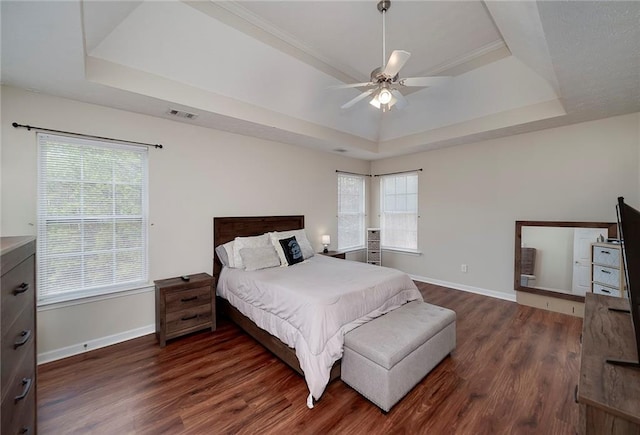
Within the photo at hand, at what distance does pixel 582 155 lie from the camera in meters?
3.43

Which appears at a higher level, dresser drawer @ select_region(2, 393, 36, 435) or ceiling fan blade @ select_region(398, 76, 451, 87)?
ceiling fan blade @ select_region(398, 76, 451, 87)

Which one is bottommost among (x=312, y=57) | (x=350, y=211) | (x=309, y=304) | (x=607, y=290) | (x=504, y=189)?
(x=607, y=290)

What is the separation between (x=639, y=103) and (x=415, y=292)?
3.21 metres

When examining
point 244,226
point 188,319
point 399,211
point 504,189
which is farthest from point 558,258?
point 188,319

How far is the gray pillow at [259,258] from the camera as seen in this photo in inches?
128

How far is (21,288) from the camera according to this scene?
120cm

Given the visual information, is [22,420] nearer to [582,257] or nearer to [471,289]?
[471,289]

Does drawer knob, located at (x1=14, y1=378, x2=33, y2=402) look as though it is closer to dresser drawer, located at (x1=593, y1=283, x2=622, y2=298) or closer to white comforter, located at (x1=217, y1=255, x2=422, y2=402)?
white comforter, located at (x1=217, y1=255, x2=422, y2=402)

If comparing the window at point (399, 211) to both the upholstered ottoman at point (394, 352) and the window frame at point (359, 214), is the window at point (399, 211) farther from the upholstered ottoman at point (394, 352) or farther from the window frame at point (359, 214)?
the upholstered ottoman at point (394, 352)

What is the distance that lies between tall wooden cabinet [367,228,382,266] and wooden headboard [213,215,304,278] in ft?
5.82

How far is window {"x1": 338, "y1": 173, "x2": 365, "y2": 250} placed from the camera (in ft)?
17.7

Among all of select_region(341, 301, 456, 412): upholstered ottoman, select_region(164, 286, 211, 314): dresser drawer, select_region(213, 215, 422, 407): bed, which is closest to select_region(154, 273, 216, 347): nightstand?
select_region(164, 286, 211, 314): dresser drawer

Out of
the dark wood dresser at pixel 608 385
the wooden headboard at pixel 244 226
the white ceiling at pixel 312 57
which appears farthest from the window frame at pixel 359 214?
the dark wood dresser at pixel 608 385

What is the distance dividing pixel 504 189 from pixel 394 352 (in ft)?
11.6
